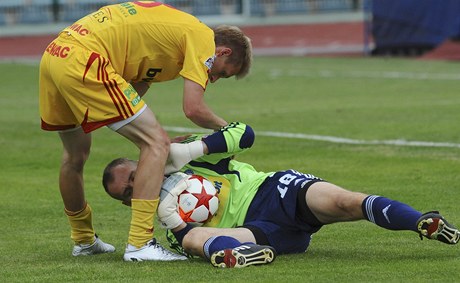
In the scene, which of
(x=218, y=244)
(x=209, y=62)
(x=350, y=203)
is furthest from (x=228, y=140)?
(x=350, y=203)

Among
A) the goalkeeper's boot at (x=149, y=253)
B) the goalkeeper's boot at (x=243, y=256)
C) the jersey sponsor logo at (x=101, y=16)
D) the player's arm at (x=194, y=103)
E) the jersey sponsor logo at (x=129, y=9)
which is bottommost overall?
the goalkeeper's boot at (x=149, y=253)

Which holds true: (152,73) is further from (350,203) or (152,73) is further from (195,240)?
(350,203)

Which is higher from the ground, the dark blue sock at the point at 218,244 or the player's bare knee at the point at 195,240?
the dark blue sock at the point at 218,244

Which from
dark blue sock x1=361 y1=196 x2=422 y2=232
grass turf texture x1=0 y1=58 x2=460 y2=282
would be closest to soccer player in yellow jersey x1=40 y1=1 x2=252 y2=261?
grass turf texture x1=0 y1=58 x2=460 y2=282

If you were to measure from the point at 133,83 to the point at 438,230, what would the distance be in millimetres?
2533

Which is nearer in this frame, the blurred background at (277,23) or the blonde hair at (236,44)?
the blonde hair at (236,44)

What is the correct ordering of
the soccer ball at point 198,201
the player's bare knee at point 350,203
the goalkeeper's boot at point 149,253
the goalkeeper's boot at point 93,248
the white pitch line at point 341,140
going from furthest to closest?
1. the white pitch line at point 341,140
2. the goalkeeper's boot at point 93,248
3. the soccer ball at point 198,201
4. the goalkeeper's boot at point 149,253
5. the player's bare knee at point 350,203

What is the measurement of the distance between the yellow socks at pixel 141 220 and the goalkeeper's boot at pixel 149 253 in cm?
3

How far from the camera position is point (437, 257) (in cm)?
725

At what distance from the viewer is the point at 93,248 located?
818cm

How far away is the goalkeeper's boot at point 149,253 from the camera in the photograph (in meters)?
7.52

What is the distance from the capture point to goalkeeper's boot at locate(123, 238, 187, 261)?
296 inches

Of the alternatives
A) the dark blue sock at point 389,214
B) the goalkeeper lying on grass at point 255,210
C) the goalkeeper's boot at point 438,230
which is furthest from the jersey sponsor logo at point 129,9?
the goalkeeper's boot at point 438,230

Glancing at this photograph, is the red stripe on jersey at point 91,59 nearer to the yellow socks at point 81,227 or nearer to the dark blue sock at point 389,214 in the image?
the yellow socks at point 81,227
